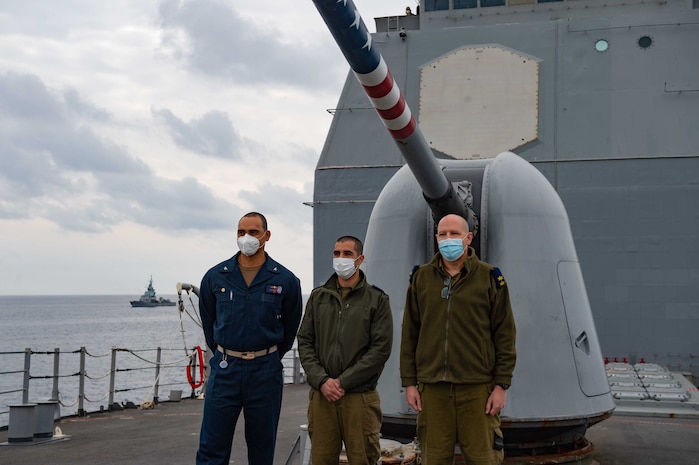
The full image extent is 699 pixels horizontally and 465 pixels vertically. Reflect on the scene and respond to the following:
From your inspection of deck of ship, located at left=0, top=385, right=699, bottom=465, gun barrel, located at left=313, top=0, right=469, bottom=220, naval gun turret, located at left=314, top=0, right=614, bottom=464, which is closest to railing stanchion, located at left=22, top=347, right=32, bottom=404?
deck of ship, located at left=0, top=385, right=699, bottom=465

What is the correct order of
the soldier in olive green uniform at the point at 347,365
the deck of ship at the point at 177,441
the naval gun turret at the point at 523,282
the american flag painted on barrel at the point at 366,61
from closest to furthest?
the american flag painted on barrel at the point at 366,61
the soldier in olive green uniform at the point at 347,365
the naval gun turret at the point at 523,282
the deck of ship at the point at 177,441

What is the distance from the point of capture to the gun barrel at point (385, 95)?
316cm

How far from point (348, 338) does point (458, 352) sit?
21.5 inches

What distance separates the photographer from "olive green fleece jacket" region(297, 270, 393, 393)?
352 cm

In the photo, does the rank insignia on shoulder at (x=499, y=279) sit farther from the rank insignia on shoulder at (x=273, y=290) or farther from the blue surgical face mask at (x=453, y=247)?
the rank insignia on shoulder at (x=273, y=290)

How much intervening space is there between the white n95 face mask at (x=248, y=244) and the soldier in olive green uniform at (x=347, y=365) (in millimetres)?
381

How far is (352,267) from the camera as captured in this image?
3643 millimetres

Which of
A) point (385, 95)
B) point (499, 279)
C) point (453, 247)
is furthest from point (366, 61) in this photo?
point (499, 279)

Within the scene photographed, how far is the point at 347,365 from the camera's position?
3541mm

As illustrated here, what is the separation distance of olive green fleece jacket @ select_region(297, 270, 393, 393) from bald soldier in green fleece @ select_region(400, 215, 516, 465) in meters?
0.21

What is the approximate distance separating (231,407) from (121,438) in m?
3.76

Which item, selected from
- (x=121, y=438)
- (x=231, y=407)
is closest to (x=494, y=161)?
(x=231, y=407)

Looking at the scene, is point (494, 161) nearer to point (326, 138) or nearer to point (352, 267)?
point (352, 267)

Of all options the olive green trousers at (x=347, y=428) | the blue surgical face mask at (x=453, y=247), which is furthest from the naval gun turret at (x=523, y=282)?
the olive green trousers at (x=347, y=428)
